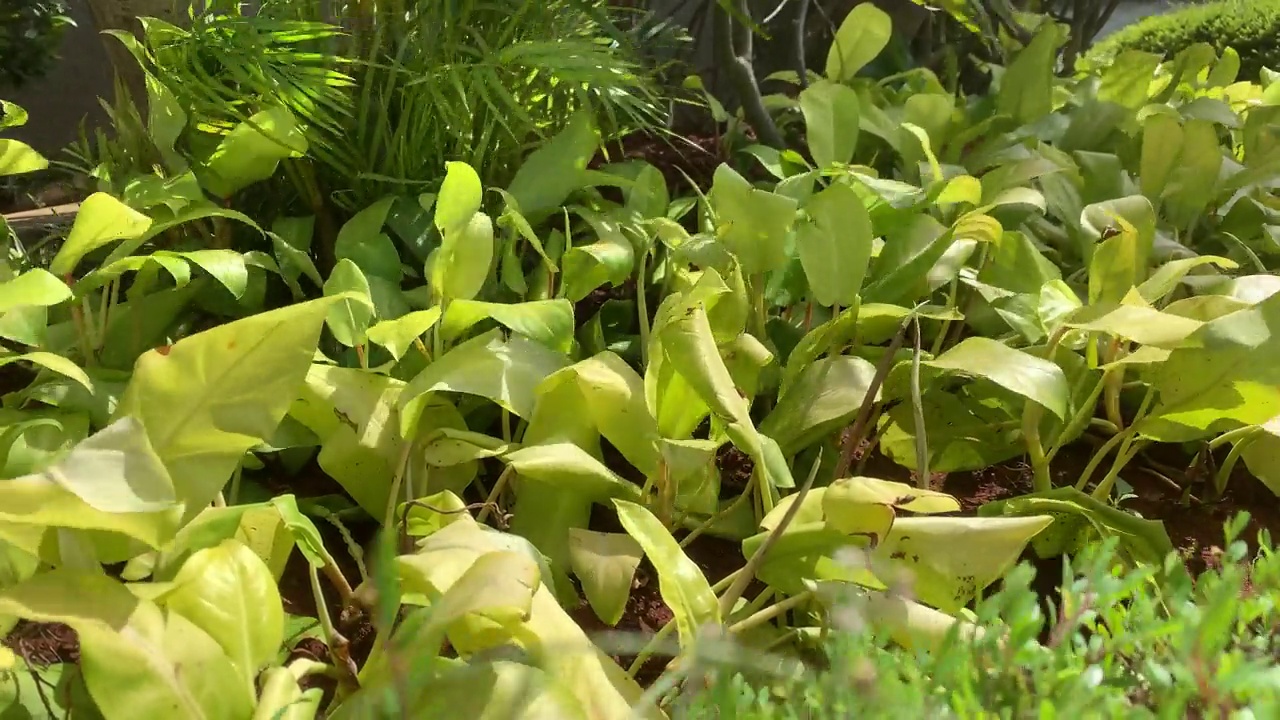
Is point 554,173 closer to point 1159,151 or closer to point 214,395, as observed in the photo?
point 214,395

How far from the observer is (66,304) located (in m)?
0.68

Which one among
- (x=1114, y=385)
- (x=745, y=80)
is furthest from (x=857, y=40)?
(x=1114, y=385)

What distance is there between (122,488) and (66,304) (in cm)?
45

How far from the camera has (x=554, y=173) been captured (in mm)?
812

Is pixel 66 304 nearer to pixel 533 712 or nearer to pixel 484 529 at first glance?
pixel 484 529

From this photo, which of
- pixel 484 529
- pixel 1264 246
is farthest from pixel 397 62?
pixel 1264 246

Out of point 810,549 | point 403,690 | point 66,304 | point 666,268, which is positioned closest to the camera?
point 403,690

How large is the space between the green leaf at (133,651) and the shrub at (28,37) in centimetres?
184

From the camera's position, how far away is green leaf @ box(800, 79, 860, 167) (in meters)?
0.91

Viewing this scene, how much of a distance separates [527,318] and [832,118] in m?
0.51

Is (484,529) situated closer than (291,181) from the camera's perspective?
Yes

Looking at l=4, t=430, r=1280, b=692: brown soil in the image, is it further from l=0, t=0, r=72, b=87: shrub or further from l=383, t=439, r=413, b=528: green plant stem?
l=0, t=0, r=72, b=87: shrub

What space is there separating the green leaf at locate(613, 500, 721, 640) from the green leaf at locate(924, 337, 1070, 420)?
0.22 metres

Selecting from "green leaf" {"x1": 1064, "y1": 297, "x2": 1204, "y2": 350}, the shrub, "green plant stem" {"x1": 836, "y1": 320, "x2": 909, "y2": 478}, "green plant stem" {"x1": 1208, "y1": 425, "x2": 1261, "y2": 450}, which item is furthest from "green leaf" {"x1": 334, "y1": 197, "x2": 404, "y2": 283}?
the shrub
